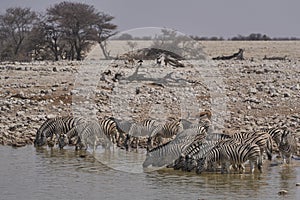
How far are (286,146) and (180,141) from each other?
171 cm

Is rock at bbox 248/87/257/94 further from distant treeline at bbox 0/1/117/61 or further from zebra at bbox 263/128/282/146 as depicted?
distant treeline at bbox 0/1/117/61

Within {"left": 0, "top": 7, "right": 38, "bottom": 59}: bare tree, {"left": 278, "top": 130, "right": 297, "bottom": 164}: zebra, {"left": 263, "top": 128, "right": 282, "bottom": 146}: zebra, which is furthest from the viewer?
{"left": 0, "top": 7, "right": 38, "bottom": 59}: bare tree

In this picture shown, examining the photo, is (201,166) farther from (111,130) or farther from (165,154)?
(111,130)

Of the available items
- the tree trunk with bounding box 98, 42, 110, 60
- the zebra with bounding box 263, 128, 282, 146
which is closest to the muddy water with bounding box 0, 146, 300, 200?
the zebra with bounding box 263, 128, 282, 146

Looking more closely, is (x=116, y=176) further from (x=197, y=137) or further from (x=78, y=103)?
(x=78, y=103)

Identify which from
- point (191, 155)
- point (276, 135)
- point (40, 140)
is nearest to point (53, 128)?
point (40, 140)

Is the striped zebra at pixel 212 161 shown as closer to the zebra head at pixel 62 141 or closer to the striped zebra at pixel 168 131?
the striped zebra at pixel 168 131

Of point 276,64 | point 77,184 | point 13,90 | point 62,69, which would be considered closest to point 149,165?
point 77,184

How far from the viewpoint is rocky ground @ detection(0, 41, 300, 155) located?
15.6m

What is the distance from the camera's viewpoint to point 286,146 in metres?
11.7

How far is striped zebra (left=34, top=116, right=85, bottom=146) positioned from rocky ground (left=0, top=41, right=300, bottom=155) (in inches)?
14.1

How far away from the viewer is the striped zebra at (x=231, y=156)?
10.8 metres

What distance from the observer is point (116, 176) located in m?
10.9

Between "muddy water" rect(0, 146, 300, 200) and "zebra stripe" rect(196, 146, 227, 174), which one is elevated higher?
"zebra stripe" rect(196, 146, 227, 174)
